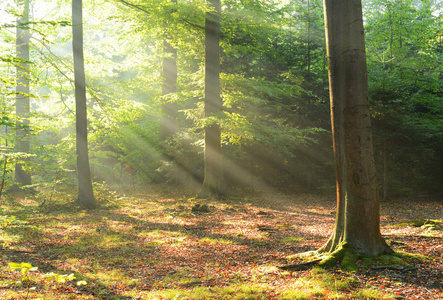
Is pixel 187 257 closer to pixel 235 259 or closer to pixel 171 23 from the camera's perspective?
pixel 235 259

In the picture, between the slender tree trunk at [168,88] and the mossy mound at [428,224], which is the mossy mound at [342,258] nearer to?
the mossy mound at [428,224]

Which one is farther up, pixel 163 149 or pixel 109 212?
pixel 163 149

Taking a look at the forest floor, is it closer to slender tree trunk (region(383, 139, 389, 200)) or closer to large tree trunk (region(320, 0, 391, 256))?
large tree trunk (region(320, 0, 391, 256))

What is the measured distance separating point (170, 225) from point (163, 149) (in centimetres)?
845

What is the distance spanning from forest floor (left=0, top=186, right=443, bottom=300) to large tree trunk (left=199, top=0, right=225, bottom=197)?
1007mm

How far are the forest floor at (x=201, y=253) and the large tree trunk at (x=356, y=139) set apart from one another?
0.48m

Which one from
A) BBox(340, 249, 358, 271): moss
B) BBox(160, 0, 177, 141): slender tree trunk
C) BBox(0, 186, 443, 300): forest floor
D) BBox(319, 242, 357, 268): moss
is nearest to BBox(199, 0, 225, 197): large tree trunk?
BBox(0, 186, 443, 300): forest floor

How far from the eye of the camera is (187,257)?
7043mm

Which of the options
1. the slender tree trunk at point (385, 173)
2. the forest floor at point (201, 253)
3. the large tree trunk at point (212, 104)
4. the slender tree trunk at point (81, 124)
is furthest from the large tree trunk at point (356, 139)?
the slender tree trunk at point (81, 124)

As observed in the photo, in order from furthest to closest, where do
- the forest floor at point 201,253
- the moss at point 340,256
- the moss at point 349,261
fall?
the moss at point 340,256 → the moss at point 349,261 → the forest floor at point 201,253

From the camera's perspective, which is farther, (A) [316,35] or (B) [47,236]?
(A) [316,35]

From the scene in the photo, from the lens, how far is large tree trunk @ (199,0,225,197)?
13.5 m

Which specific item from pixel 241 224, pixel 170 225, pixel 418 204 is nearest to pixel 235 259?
pixel 241 224

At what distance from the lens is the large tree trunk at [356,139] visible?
5.12 meters
